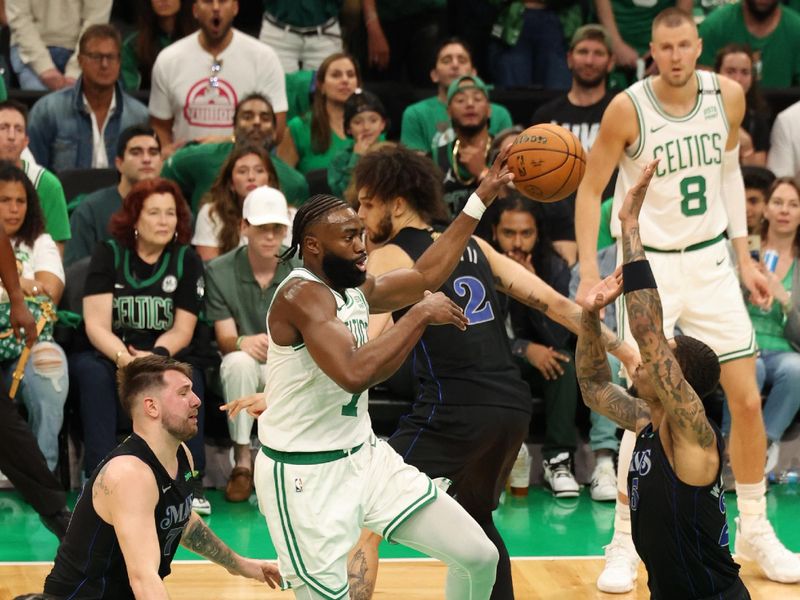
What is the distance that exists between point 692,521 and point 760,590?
6.46ft

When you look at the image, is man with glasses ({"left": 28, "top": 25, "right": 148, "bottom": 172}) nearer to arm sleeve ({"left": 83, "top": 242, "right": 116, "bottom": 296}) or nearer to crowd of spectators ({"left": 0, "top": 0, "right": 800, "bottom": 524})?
crowd of spectators ({"left": 0, "top": 0, "right": 800, "bottom": 524})

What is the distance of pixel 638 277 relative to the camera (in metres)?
4.18

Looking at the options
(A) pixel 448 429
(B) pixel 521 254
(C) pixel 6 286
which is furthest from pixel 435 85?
(A) pixel 448 429

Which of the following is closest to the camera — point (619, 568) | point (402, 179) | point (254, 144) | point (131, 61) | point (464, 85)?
point (402, 179)

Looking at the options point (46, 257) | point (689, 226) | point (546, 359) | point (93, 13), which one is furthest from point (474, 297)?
point (93, 13)

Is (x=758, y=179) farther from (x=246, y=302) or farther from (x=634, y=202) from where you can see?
(x=634, y=202)

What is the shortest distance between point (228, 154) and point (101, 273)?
126cm

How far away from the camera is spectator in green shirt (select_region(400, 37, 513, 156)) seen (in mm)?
8969

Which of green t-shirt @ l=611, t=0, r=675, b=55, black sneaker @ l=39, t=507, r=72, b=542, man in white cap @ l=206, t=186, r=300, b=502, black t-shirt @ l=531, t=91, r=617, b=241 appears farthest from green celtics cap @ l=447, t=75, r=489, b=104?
black sneaker @ l=39, t=507, r=72, b=542

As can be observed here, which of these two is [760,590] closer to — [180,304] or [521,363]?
[521,363]

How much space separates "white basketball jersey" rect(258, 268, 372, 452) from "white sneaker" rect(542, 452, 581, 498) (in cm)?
328

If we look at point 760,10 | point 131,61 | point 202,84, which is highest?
point 760,10

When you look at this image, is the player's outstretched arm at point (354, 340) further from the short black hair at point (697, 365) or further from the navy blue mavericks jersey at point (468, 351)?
the navy blue mavericks jersey at point (468, 351)

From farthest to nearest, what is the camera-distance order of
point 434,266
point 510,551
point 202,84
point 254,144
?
point 202,84
point 254,144
point 510,551
point 434,266
